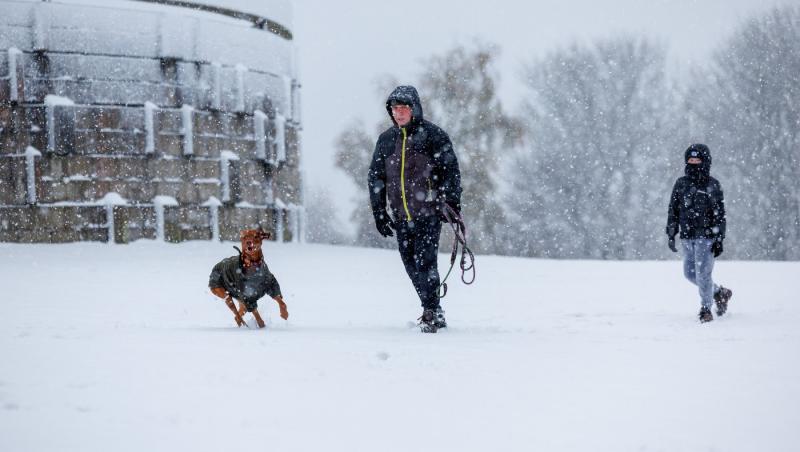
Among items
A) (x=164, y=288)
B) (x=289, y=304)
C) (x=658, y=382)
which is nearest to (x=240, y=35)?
(x=164, y=288)

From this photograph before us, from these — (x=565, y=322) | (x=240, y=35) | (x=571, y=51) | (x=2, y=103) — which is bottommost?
(x=565, y=322)

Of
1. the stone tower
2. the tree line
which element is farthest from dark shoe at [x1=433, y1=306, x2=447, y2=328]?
the tree line

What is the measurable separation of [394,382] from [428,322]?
2.67 metres

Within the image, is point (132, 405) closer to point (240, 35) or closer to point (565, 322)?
point (565, 322)

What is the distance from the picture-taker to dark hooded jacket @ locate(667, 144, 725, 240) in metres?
8.91

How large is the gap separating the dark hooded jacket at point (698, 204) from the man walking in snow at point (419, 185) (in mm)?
2672

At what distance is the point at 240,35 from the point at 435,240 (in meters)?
12.1

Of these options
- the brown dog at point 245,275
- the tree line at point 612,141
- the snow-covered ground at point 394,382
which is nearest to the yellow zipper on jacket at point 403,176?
the snow-covered ground at point 394,382

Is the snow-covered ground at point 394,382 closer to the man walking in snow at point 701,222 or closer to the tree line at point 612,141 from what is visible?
the man walking in snow at point 701,222

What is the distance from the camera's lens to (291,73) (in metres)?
20.1

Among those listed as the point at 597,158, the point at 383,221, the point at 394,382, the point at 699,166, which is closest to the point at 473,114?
the point at 597,158

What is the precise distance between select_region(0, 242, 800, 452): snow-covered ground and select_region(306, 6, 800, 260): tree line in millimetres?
26130

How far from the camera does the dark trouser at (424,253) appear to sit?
7.40 meters

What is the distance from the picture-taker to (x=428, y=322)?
7355mm
